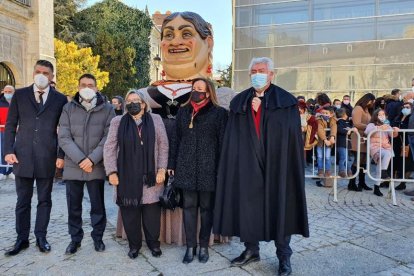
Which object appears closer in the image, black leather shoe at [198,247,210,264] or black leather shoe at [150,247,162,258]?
black leather shoe at [198,247,210,264]

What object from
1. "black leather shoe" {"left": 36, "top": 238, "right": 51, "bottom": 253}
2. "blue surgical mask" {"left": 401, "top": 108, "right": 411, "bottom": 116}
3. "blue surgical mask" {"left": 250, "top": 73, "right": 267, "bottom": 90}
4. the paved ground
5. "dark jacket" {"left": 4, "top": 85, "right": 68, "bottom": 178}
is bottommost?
the paved ground

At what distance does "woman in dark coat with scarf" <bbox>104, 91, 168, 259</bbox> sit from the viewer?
12.3ft

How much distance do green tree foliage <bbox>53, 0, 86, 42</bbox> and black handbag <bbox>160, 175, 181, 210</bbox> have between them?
26361 mm

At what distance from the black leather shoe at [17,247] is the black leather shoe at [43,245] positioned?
0.43 feet

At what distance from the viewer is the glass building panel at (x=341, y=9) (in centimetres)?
1709

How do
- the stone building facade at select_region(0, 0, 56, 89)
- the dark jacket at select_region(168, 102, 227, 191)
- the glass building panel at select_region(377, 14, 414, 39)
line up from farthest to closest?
the glass building panel at select_region(377, 14, 414, 39) < the stone building facade at select_region(0, 0, 56, 89) < the dark jacket at select_region(168, 102, 227, 191)

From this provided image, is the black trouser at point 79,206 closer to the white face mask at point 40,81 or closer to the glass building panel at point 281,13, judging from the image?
the white face mask at point 40,81

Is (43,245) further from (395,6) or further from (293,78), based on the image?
(395,6)

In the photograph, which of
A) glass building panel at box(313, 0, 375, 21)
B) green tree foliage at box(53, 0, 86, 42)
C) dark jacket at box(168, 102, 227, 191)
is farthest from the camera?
green tree foliage at box(53, 0, 86, 42)

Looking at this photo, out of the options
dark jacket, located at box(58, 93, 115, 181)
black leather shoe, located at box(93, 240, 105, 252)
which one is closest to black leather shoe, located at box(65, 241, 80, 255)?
black leather shoe, located at box(93, 240, 105, 252)

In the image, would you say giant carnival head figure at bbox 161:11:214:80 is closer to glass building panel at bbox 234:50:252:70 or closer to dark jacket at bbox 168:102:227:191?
dark jacket at bbox 168:102:227:191

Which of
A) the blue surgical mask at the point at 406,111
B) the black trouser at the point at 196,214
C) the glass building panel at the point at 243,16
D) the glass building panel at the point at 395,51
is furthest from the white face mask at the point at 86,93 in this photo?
the glass building panel at the point at 243,16

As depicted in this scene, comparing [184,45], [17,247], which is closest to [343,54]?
[184,45]

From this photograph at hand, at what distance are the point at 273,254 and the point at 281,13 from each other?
1653 cm
